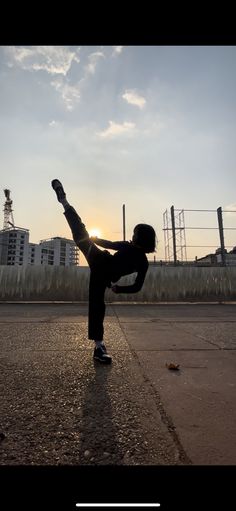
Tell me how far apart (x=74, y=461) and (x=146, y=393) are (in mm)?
755

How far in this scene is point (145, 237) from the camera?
240cm

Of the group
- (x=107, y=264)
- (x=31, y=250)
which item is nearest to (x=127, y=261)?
(x=107, y=264)

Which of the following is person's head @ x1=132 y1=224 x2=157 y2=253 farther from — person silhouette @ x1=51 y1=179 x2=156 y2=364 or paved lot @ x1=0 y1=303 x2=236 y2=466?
paved lot @ x1=0 y1=303 x2=236 y2=466

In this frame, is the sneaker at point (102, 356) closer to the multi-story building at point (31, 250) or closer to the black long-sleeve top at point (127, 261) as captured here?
the black long-sleeve top at point (127, 261)

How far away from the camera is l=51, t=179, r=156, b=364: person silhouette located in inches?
95.1

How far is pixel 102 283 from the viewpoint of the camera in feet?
8.23

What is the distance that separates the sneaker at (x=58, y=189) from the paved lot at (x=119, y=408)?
60.8 inches

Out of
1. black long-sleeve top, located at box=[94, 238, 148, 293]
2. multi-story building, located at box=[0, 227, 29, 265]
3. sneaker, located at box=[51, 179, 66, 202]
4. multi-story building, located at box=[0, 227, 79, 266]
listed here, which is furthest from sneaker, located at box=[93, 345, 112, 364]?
multi-story building, located at box=[0, 227, 29, 265]

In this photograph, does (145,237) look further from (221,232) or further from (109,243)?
(221,232)

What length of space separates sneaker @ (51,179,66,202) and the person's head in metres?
0.93
